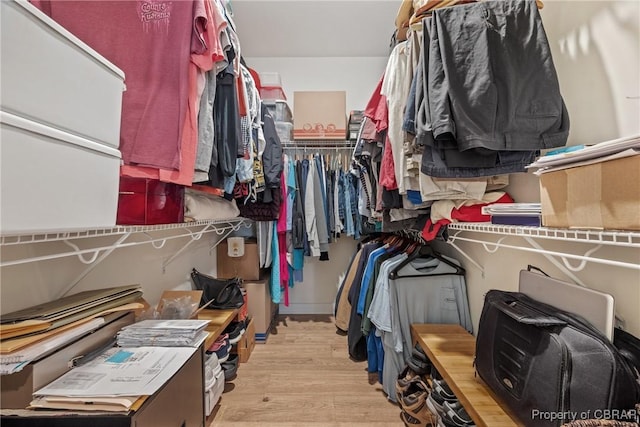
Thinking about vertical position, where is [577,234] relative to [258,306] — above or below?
above

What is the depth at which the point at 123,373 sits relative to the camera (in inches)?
27.8

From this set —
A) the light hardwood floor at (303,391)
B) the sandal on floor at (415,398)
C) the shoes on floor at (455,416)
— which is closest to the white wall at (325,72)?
the light hardwood floor at (303,391)

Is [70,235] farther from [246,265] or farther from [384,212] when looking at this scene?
[246,265]

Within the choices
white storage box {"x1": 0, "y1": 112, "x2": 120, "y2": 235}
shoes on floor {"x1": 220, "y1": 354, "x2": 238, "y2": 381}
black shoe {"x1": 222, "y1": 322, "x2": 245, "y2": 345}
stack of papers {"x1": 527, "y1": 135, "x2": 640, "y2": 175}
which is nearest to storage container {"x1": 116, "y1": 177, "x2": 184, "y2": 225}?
white storage box {"x1": 0, "y1": 112, "x2": 120, "y2": 235}

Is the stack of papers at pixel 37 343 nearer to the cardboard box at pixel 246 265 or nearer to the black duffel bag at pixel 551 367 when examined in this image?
the black duffel bag at pixel 551 367

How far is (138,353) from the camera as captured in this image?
83 centimetres

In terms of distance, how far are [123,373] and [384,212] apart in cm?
129

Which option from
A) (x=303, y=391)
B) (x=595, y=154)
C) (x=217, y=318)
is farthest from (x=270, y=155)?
(x=595, y=154)

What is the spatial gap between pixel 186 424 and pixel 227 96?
1.27m

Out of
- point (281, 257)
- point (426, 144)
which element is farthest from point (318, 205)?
point (426, 144)

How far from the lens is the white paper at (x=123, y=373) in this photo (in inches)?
24.4

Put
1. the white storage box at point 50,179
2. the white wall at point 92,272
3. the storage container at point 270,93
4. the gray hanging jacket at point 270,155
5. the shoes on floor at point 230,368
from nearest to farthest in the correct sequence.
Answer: the white storage box at point 50,179 < the white wall at point 92,272 < the shoes on floor at point 230,368 < the gray hanging jacket at point 270,155 < the storage container at point 270,93

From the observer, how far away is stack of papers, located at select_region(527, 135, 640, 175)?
1.59 feet

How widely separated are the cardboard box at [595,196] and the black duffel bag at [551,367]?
27 cm
